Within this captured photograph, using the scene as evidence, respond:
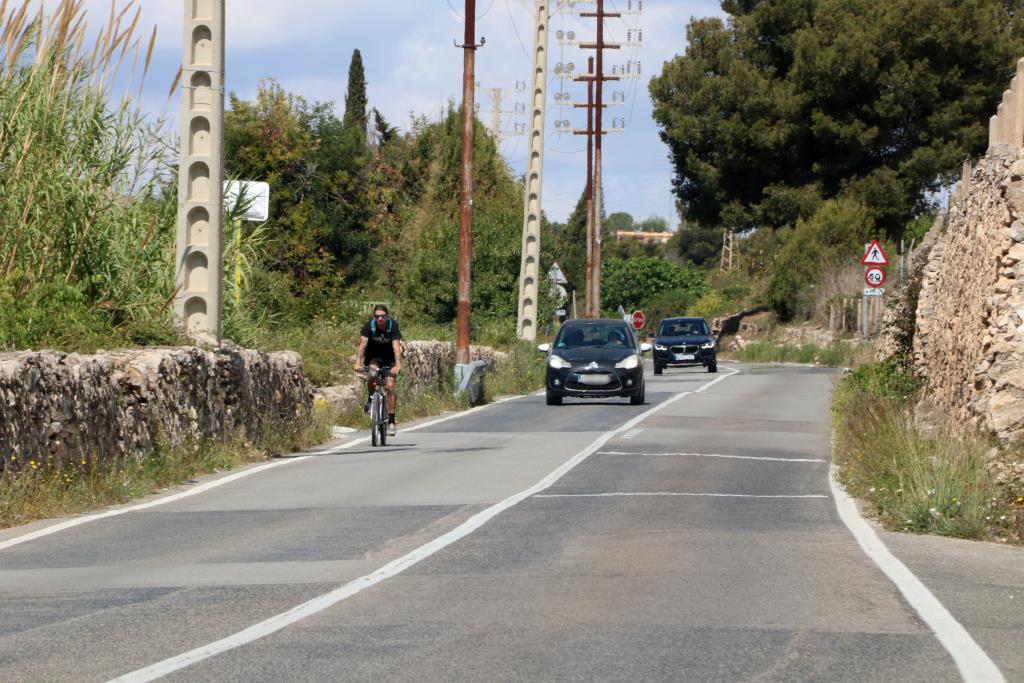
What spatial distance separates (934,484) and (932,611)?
424cm

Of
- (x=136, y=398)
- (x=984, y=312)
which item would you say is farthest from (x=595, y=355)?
(x=984, y=312)

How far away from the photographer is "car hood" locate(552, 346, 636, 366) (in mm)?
28719

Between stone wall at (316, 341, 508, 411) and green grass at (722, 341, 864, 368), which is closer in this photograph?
stone wall at (316, 341, 508, 411)

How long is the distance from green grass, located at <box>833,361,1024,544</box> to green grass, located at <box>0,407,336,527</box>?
6.49m

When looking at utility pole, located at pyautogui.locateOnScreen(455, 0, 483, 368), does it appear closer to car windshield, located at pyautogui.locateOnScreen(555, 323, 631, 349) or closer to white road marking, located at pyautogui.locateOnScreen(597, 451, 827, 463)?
car windshield, located at pyautogui.locateOnScreen(555, 323, 631, 349)

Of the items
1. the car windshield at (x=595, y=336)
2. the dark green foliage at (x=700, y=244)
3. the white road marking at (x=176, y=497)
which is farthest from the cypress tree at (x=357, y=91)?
the dark green foliage at (x=700, y=244)

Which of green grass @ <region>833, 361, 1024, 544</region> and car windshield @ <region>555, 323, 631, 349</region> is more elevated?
car windshield @ <region>555, 323, 631, 349</region>

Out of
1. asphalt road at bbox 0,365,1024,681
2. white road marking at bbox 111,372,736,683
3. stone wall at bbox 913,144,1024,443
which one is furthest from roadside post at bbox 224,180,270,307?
stone wall at bbox 913,144,1024,443

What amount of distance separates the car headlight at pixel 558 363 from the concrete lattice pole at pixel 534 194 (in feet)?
42.8

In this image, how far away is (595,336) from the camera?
98.0ft

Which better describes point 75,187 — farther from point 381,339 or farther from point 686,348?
point 686,348

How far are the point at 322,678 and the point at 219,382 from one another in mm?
11576

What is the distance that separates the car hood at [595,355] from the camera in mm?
28719

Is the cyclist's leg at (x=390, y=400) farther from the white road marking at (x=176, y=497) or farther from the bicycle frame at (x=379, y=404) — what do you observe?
the white road marking at (x=176, y=497)
